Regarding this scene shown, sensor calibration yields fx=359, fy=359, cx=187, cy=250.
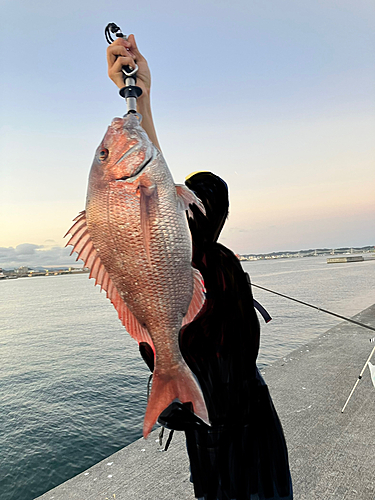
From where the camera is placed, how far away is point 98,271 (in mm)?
941

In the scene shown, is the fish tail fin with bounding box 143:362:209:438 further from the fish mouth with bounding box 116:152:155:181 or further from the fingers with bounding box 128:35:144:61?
the fingers with bounding box 128:35:144:61

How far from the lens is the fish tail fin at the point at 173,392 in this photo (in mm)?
854

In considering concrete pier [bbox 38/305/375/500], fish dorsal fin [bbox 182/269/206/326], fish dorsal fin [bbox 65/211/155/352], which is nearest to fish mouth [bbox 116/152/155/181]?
fish dorsal fin [bbox 65/211/155/352]

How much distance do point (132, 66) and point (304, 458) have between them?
3.40 metres

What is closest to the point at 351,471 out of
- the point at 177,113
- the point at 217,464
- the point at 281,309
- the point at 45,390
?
the point at 217,464

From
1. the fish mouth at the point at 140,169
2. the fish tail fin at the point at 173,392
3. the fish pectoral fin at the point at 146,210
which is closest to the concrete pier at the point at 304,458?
the fish tail fin at the point at 173,392

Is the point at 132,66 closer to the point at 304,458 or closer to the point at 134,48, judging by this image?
the point at 134,48

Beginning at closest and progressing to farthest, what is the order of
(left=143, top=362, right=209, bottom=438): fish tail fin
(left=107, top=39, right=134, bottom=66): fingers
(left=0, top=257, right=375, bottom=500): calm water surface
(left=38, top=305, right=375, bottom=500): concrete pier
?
1. (left=143, top=362, right=209, bottom=438): fish tail fin
2. (left=107, top=39, right=134, bottom=66): fingers
3. (left=38, top=305, right=375, bottom=500): concrete pier
4. (left=0, top=257, right=375, bottom=500): calm water surface

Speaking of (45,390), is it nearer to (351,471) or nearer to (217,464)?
(351,471)

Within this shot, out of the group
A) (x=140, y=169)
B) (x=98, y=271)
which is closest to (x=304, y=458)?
(x=98, y=271)

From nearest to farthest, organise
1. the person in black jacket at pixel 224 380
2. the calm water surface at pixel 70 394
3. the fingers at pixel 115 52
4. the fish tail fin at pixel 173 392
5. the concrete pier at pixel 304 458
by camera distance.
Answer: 1. the fish tail fin at pixel 173 392
2. the fingers at pixel 115 52
3. the person in black jacket at pixel 224 380
4. the concrete pier at pixel 304 458
5. the calm water surface at pixel 70 394

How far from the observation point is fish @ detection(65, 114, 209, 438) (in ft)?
2.87

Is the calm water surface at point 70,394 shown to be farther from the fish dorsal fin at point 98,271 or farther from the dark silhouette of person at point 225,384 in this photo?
the fish dorsal fin at point 98,271

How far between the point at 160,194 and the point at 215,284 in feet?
1.89
